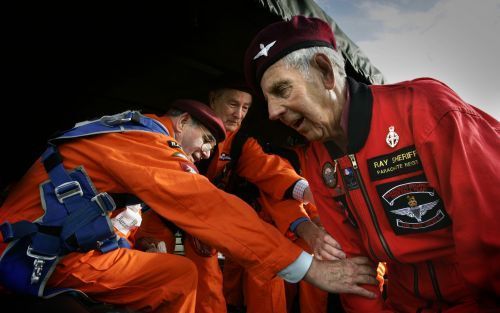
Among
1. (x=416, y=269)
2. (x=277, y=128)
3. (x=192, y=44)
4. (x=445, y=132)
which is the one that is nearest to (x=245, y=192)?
(x=277, y=128)

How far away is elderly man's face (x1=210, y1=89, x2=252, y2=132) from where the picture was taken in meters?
2.68

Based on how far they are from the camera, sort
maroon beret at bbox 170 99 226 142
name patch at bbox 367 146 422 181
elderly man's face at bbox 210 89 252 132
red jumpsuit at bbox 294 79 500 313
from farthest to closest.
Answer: elderly man's face at bbox 210 89 252 132
maroon beret at bbox 170 99 226 142
name patch at bbox 367 146 422 181
red jumpsuit at bbox 294 79 500 313

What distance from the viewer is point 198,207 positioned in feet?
4.43

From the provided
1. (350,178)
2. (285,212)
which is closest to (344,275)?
(350,178)

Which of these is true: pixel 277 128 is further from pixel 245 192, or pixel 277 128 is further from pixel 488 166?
pixel 488 166

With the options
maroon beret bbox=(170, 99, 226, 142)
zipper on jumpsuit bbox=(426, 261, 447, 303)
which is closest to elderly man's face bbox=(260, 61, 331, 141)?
zipper on jumpsuit bbox=(426, 261, 447, 303)

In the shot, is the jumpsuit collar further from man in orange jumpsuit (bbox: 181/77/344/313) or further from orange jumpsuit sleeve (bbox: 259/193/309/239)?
orange jumpsuit sleeve (bbox: 259/193/309/239)

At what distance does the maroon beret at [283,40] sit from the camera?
1.30 meters

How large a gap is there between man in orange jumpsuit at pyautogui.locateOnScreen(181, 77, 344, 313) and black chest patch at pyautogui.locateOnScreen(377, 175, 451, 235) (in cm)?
103

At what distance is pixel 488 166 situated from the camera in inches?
34.6

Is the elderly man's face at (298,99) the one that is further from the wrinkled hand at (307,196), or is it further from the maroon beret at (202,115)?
the wrinkled hand at (307,196)

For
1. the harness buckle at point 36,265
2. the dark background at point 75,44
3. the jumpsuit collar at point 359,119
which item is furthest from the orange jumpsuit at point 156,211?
the jumpsuit collar at point 359,119

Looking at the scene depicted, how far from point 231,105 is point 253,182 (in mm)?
701

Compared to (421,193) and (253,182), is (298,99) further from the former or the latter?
(253,182)
